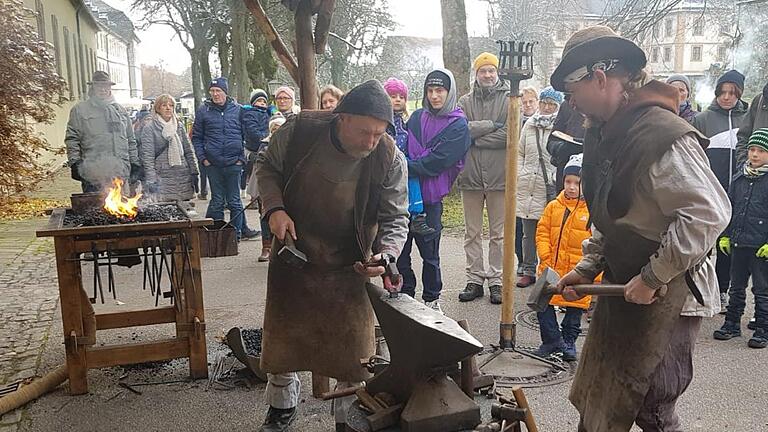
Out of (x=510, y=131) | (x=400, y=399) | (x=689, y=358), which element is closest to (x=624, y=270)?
(x=689, y=358)

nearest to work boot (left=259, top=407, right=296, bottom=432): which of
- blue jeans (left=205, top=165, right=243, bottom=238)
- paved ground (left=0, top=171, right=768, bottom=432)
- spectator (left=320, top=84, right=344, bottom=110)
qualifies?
paved ground (left=0, top=171, right=768, bottom=432)

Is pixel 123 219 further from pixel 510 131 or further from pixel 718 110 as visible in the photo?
pixel 718 110

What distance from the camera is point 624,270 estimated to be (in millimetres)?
2398

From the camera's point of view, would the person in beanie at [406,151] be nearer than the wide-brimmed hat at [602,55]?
No

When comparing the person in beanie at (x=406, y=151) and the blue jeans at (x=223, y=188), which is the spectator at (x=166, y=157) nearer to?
the blue jeans at (x=223, y=188)

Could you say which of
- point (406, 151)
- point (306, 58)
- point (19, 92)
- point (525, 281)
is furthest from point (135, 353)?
point (19, 92)

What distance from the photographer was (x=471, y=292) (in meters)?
5.77

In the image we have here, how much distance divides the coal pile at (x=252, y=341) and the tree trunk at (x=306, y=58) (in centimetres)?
161

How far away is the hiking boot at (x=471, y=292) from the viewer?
5.72 m

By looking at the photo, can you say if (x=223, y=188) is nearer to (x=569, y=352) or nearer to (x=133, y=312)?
(x=133, y=312)

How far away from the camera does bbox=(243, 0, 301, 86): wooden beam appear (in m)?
3.85

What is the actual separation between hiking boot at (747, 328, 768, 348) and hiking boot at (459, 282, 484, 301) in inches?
82.2

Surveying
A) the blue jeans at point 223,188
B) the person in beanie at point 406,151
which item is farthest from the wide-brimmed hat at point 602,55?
the blue jeans at point 223,188

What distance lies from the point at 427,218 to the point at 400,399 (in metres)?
3.02
